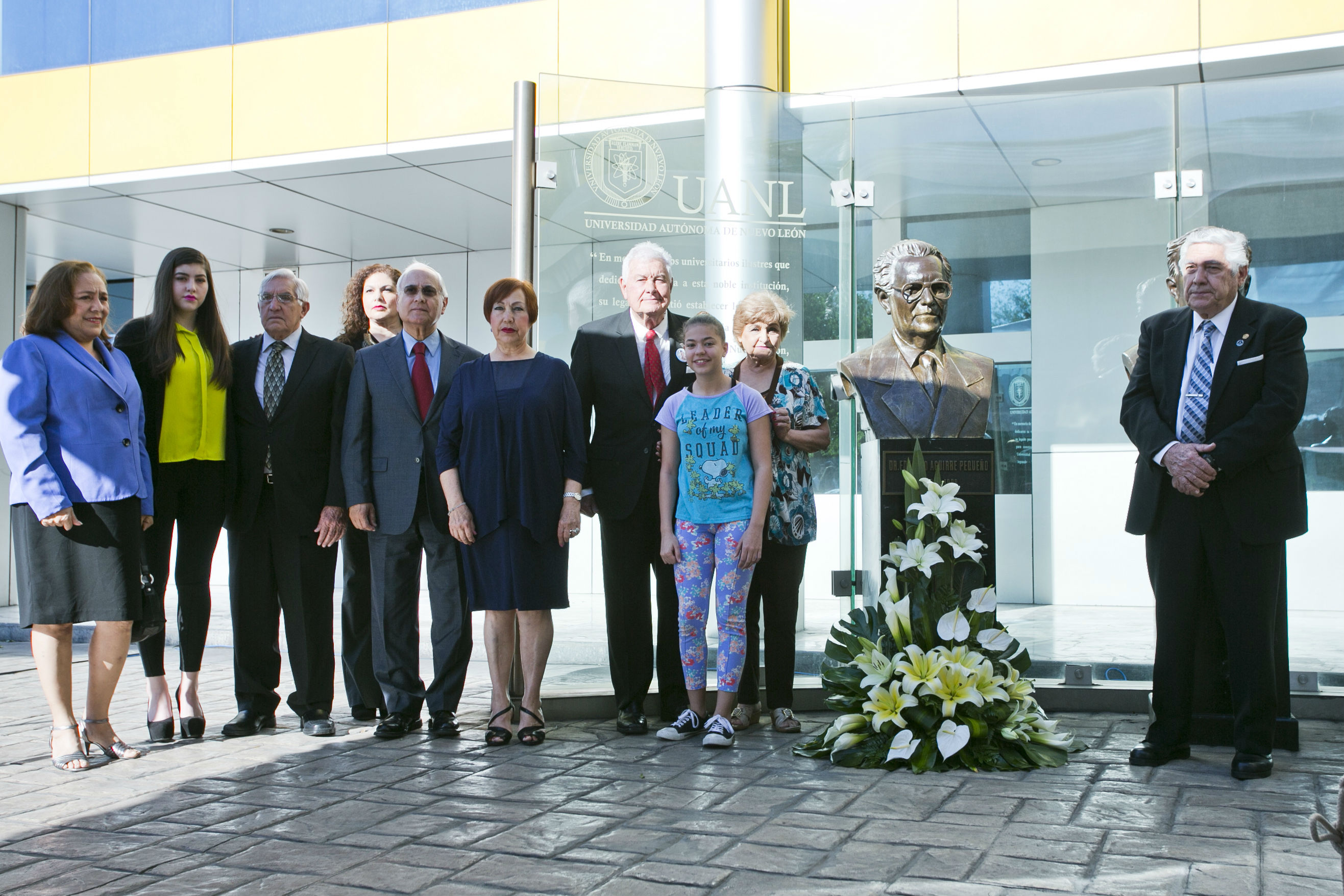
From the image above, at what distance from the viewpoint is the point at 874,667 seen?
13.5ft

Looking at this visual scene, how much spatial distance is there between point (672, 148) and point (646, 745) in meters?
2.44

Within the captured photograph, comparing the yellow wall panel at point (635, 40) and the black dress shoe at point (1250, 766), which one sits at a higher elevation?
the yellow wall panel at point (635, 40)

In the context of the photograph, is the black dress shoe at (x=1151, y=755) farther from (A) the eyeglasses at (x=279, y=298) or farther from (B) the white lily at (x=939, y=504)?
(A) the eyeglasses at (x=279, y=298)

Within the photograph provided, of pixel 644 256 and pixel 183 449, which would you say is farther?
pixel 644 256

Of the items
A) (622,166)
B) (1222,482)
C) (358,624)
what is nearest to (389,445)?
(358,624)

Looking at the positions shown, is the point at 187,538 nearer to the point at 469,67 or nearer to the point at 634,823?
the point at 634,823

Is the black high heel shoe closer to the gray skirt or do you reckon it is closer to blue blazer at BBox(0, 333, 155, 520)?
the gray skirt

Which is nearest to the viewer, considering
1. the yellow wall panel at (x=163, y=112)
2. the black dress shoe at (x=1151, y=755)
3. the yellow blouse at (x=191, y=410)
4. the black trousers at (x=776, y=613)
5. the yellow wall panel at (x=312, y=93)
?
the black dress shoe at (x=1151, y=755)

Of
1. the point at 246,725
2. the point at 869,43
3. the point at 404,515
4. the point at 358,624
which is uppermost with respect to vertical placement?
the point at 869,43

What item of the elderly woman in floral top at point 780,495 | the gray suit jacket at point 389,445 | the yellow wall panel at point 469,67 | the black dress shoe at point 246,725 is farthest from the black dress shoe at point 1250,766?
the yellow wall panel at point 469,67

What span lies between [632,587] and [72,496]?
6.66 feet

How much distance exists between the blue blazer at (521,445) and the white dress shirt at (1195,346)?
6.88 ft

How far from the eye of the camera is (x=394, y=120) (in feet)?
25.9

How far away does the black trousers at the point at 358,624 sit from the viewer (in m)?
4.71
